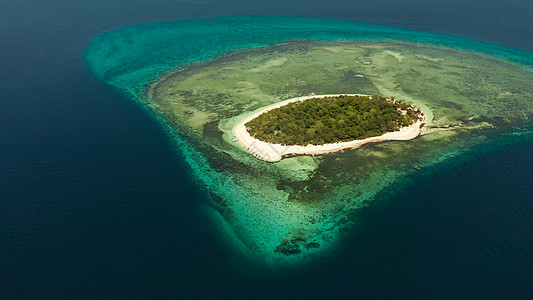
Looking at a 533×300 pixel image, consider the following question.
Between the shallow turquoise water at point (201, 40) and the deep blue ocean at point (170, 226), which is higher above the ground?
the shallow turquoise water at point (201, 40)

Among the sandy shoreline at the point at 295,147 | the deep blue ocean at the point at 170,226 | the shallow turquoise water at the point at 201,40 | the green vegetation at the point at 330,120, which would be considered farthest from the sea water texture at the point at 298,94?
the green vegetation at the point at 330,120

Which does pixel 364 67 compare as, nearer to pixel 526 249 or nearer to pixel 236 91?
pixel 236 91

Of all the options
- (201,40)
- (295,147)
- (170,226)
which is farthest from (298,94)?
(201,40)

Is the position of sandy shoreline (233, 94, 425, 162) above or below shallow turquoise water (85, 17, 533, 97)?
below

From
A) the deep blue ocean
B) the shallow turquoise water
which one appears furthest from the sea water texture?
the deep blue ocean

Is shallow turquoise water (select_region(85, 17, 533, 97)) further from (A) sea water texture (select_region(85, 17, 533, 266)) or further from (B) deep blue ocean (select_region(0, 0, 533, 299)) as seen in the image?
(B) deep blue ocean (select_region(0, 0, 533, 299))

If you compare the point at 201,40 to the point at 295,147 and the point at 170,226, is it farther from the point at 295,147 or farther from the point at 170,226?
the point at 170,226

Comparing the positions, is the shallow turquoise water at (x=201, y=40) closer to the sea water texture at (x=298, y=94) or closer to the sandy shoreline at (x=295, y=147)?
the sea water texture at (x=298, y=94)

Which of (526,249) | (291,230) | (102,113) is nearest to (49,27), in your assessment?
(102,113)
